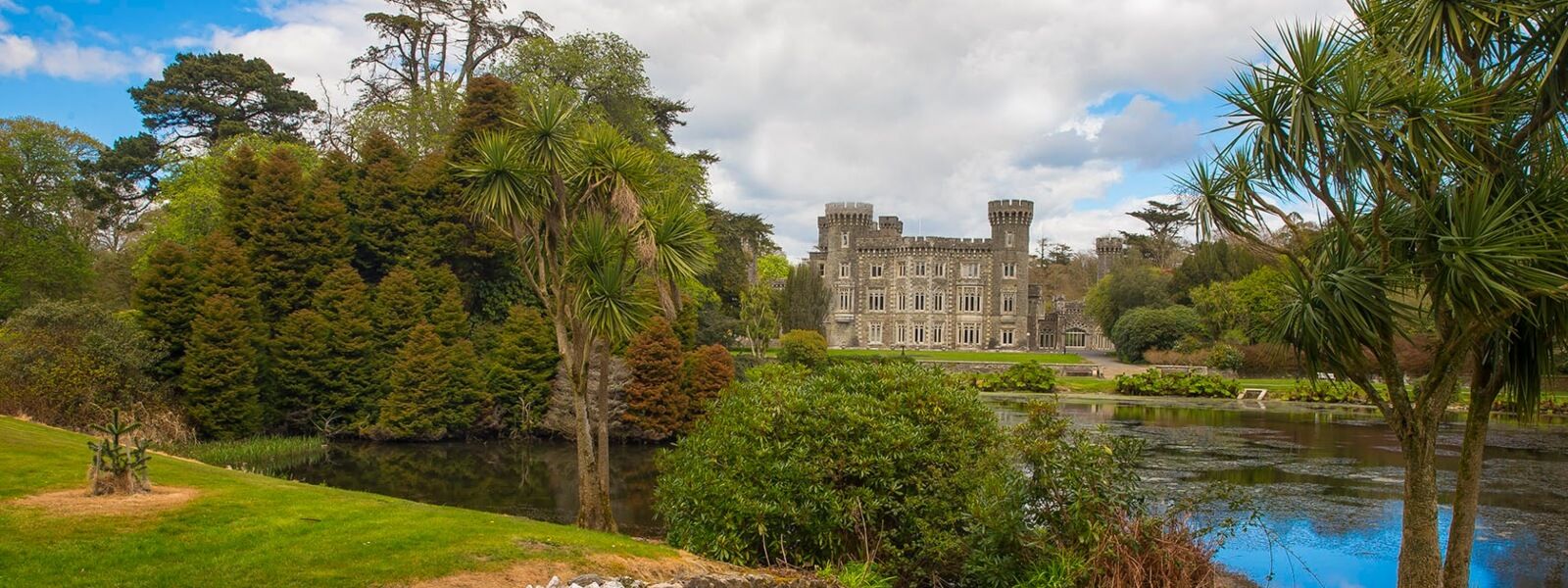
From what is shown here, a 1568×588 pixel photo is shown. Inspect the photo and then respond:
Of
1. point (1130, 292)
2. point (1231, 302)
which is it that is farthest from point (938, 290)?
point (1231, 302)

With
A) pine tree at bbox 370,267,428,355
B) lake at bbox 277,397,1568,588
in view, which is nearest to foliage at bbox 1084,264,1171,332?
lake at bbox 277,397,1568,588

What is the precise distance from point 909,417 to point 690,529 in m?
2.87

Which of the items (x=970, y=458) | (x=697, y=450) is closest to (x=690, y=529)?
(x=697, y=450)

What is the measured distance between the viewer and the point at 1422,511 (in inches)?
362

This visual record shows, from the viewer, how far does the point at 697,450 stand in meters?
11.7

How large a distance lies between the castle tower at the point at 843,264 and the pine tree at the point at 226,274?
179 feet

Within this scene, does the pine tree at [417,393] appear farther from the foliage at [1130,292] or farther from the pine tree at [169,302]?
the foliage at [1130,292]

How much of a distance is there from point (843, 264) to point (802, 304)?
45.4ft

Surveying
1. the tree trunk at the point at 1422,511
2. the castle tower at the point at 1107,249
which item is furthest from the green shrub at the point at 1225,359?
the tree trunk at the point at 1422,511

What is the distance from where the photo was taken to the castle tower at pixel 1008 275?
73.8 meters

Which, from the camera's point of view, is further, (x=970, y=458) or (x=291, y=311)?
(x=291, y=311)

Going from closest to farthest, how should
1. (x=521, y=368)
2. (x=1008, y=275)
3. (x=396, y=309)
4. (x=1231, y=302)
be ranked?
(x=396, y=309), (x=521, y=368), (x=1231, y=302), (x=1008, y=275)

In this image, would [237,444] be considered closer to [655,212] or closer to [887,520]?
[655,212]

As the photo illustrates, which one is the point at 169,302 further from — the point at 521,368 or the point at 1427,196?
the point at 1427,196
